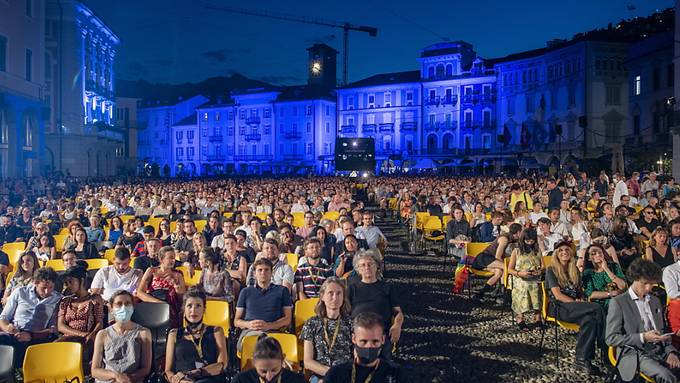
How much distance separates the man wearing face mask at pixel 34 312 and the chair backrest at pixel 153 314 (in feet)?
3.24

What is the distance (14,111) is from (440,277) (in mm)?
30763

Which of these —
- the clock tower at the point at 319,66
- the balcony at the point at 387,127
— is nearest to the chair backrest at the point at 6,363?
the balcony at the point at 387,127

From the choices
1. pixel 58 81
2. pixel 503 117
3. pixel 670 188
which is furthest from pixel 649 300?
pixel 503 117

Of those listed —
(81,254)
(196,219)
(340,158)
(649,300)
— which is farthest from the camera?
(340,158)

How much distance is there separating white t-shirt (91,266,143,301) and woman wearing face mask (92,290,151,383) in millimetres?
2188

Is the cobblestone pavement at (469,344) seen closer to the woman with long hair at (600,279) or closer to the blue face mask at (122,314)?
the woman with long hair at (600,279)

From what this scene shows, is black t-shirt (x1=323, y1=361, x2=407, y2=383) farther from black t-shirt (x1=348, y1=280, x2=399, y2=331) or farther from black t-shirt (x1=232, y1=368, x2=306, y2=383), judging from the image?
black t-shirt (x1=348, y1=280, x2=399, y2=331)

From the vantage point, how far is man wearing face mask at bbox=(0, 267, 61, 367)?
21.0 ft

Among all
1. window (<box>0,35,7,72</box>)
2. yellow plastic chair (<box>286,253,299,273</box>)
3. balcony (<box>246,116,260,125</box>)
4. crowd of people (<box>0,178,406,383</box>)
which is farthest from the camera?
balcony (<box>246,116,260,125</box>)

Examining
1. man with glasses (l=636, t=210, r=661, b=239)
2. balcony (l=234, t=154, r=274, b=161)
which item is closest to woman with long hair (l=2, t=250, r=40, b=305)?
Result: man with glasses (l=636, t=210, r=661, b=239)

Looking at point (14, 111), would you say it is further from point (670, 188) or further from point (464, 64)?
point (464, 64)

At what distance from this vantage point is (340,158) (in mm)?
44812

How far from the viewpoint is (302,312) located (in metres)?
6.56

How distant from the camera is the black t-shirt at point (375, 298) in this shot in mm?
6246
